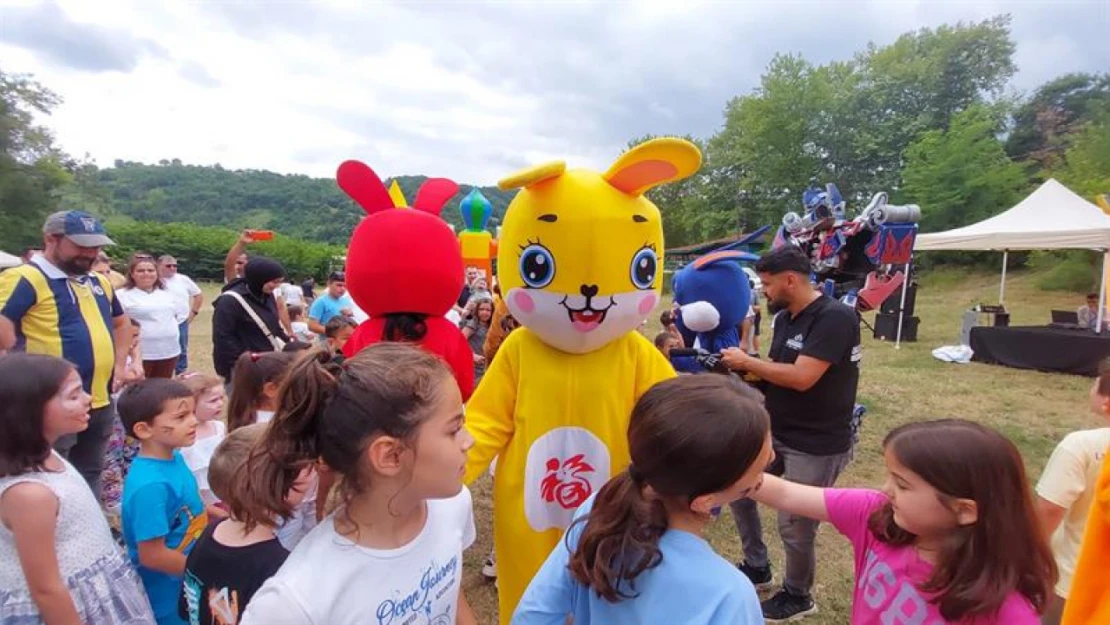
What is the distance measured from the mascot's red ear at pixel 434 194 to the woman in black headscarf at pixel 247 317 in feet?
6.69

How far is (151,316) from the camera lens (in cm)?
556

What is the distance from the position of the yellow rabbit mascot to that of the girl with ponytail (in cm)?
97

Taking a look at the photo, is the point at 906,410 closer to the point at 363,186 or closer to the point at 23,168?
the point at 363,186

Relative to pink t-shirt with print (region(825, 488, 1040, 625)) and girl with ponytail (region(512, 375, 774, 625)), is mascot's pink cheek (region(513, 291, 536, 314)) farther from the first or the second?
pink t-shirt with print (region(825, 488, 1040, 625))

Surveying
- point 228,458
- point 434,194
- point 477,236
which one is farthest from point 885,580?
point 477,236

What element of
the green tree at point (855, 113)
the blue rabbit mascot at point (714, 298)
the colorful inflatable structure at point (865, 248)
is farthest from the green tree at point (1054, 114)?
the blue rabbit mascot at point (714, 298)

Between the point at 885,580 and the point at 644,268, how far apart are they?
4.06 feet

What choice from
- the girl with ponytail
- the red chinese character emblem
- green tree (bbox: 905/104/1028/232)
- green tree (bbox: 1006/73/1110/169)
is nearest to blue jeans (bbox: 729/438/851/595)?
the red chinese character emblem

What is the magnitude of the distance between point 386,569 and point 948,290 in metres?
29.1

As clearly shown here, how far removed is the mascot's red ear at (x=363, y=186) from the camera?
270 centimetres

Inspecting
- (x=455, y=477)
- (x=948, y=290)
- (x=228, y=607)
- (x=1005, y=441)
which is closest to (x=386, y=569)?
(x=455, y=477)

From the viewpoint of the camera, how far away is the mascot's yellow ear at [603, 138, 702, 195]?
217 cm

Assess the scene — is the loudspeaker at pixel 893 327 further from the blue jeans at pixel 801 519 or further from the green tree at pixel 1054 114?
the green tree at pixel 1054 114

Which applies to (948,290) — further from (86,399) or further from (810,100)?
(86,399)
